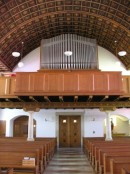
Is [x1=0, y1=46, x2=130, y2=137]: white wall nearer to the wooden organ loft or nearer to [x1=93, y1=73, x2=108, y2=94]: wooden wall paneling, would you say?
the wooden organ loft

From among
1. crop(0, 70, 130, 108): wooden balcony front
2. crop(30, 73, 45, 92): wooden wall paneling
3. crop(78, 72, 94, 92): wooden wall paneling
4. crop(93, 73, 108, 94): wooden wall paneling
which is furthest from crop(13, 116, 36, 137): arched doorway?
crop(93, 73, 108, 94): wooden wall paneling

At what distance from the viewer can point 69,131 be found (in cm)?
1906

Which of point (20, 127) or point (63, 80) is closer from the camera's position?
point (63, 80)

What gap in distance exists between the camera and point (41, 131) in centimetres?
1853

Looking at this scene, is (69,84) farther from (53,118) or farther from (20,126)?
(20,126)

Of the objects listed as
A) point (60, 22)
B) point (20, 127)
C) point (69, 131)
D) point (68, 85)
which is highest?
point (60, 22)

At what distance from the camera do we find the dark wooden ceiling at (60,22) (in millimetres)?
12626

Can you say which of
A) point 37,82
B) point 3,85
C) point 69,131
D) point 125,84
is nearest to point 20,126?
point 69,131

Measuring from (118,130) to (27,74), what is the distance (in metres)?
12.4

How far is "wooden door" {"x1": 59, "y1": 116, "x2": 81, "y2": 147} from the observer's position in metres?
18.8

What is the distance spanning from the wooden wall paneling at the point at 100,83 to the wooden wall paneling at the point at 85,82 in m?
0.22

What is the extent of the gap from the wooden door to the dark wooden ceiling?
6.24 meters

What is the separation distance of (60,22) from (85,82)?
561 cm

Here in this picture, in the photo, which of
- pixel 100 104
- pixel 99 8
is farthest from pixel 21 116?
pixel 99 8
